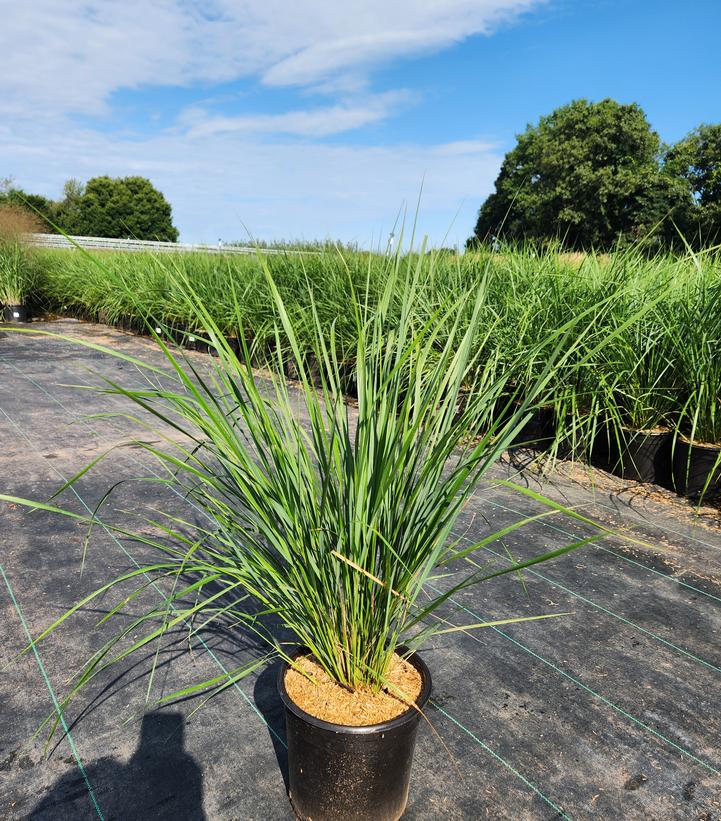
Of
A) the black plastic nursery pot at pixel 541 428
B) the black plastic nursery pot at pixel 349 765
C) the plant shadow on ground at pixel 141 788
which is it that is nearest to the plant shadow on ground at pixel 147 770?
the plant shadow on ground at pixel 141 788

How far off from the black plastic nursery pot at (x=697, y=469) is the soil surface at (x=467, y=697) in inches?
11.0

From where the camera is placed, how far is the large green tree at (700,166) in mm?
16438

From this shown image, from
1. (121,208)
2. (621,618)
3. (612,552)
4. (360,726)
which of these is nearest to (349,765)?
(360,726)

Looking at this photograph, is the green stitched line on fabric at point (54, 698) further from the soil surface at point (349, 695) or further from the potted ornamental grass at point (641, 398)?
the potted ornamental grass at point (641, 398)

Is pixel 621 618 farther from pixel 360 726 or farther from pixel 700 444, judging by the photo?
pixel 700 444

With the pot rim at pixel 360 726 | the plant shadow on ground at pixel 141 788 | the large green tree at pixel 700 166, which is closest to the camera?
the pot rim at pixel 360 726

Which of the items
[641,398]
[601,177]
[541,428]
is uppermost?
[601,177]

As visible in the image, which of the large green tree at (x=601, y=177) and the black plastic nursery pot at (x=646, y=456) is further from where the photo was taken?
the large green tree at (x=601, y=177)

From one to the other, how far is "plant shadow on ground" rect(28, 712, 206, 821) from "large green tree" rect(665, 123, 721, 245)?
61.2 feet

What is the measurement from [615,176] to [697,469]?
18.2 m

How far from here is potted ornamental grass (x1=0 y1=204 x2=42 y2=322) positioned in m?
8.17

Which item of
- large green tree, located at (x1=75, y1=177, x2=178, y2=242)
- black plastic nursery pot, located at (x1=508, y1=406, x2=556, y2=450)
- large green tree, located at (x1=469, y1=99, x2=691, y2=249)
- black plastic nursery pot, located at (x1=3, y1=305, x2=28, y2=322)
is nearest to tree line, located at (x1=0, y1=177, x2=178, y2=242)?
large green tree, located at (x1=75, y1=177, x2=178, y2=242)

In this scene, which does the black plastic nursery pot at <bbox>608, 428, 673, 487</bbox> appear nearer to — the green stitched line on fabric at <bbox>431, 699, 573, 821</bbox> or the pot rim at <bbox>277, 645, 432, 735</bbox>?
the green stitched line on fabric at <bbox>431, 699, 573, 821</bbox>

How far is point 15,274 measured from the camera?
825 centimetres
